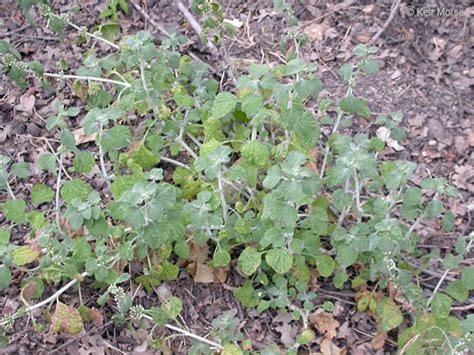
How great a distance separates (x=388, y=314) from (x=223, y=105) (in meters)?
1.22

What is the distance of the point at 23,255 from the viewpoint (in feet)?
8.99

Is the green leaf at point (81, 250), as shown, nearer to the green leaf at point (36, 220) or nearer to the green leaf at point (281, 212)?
the green leaf at point (36, 220)

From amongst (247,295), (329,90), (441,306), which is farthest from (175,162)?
(441,306)

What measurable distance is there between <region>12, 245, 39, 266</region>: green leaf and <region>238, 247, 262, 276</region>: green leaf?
36.1 inches

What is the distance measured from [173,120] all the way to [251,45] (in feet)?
3.39

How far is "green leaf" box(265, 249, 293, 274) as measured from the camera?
2.66m

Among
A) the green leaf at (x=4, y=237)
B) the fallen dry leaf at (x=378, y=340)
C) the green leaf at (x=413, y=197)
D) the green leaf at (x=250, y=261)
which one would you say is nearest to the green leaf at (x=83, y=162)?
the green leaf at (x=4, y=237)

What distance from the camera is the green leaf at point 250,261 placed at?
2.76 m

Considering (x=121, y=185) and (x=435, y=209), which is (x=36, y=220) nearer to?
(x=121, y=185)

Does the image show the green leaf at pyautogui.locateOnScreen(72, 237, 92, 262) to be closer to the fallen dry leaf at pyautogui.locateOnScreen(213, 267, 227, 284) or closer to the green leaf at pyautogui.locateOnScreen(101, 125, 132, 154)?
the green leaf at pyautogui.locateOnScreen(101, 125, 132, 154)

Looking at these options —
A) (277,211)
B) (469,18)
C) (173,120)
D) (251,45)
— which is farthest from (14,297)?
(469,18)

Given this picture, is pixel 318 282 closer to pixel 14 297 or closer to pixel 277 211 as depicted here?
pixel 277 211

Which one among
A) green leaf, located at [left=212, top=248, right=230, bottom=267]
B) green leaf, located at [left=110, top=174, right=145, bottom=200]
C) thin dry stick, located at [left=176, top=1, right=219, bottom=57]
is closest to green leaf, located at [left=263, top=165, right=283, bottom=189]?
green leaf, located at [left=212, top=248, right=230, bottom=267]

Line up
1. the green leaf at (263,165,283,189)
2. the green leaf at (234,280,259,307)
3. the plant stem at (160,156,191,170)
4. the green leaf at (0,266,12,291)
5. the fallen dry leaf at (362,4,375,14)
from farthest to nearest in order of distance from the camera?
1. the fallen dry leaf at (362,4,375,14)
2. the plant stem at (160,156,191,170)
3. the green leaf at (234,280,259,307)
4. the green leaf at (0,266,12,291)
5. the green leaf at (263,165,283,189)
